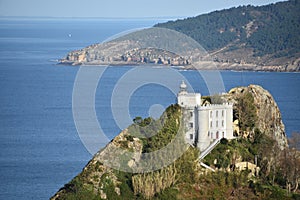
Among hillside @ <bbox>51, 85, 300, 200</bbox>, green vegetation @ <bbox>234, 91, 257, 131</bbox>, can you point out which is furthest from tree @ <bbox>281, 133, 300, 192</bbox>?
green vegetation @ <bbox>234, 91, 257, 131</bbox>

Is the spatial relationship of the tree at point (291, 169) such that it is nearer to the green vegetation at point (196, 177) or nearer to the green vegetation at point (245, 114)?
the green vegetation at point (196, 177)

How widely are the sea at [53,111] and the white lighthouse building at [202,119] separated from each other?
37.2 feet

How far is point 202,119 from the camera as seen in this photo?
172 feet

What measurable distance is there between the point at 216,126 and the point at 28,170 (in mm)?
18115

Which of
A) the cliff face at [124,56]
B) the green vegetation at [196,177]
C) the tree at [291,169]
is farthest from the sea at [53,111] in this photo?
the tree at [291,169]

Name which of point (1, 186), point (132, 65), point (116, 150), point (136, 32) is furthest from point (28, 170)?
point (136, 32)

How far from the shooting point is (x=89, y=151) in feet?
240

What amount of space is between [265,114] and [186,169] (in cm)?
791

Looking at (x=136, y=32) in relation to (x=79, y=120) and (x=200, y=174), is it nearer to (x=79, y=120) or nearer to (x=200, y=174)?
(x=79, y=120)

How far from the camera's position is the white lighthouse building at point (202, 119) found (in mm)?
52625

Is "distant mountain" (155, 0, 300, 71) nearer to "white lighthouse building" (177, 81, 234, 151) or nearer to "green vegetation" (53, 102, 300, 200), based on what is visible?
"white lighthouse building" (177, 81, 234, 151)

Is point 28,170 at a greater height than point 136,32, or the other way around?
point 136,32

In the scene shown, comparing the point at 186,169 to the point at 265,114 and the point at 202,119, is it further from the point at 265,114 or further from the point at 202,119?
the point at 265,114

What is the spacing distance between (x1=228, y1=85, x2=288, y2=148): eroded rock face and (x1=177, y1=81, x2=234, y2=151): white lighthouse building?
234 centimetres
